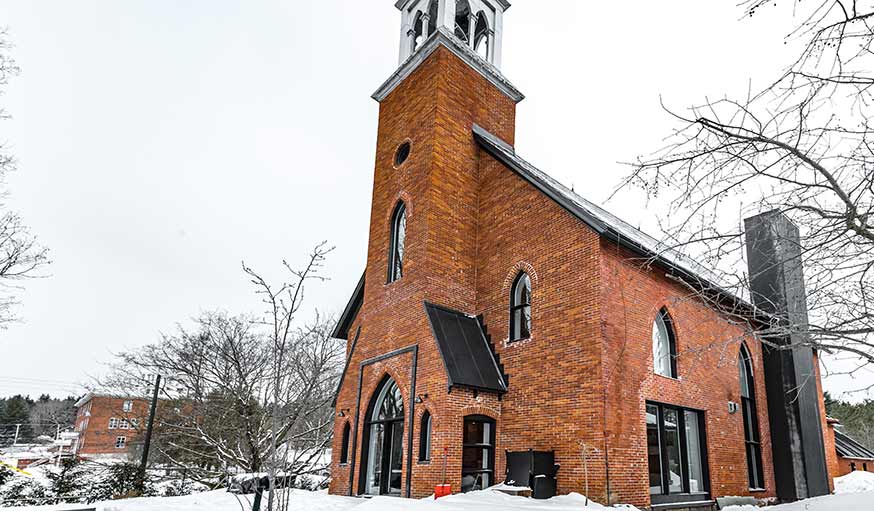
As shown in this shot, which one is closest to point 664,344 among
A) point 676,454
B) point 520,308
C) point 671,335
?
point 671,335

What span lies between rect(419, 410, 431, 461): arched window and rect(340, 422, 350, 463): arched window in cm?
328

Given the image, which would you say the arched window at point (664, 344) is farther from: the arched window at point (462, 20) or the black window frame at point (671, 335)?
the arched window at point (462, 20)

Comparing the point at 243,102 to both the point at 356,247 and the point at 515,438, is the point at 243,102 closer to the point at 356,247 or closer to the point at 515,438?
the point at 515,438

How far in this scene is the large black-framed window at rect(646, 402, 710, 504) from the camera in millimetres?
11195

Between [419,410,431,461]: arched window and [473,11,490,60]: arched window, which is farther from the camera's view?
[473,11,490,60]: arched window

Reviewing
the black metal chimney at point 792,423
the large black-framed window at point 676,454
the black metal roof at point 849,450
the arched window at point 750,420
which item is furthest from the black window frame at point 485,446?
the black metal roof at point 849,450

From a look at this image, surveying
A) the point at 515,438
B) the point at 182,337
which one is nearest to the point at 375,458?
the point at 515,438

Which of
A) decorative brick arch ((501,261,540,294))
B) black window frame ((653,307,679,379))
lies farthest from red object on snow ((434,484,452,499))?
black window frame ((653,307,679,379))

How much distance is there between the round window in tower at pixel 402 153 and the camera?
15094 millimetres

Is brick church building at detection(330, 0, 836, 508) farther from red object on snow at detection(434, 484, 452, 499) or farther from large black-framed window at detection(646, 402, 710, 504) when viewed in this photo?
red object on snow at detection(434, 484, 452, 499)

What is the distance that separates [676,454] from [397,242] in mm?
8060

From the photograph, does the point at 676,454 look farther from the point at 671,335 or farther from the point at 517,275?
the point at 517,275

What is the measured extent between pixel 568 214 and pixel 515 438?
4666 millimetres

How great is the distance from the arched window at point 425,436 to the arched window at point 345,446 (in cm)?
328
